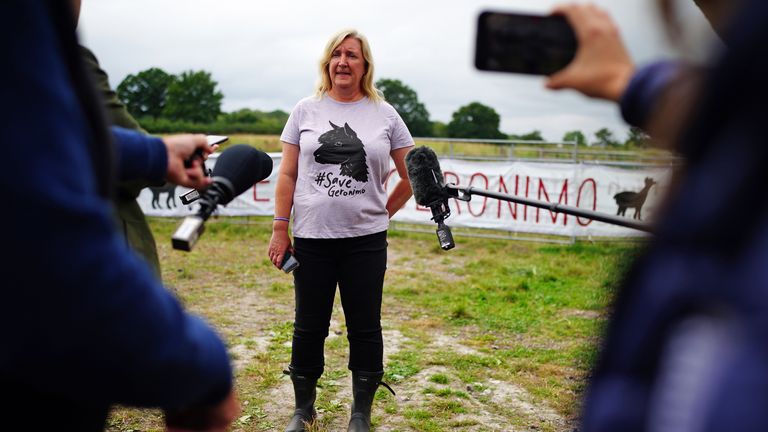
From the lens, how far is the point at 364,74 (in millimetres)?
3656

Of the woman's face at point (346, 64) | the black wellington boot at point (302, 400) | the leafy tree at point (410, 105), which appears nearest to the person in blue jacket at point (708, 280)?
the woman's face at point (346, 64)

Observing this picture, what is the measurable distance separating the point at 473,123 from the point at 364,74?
17495 mm

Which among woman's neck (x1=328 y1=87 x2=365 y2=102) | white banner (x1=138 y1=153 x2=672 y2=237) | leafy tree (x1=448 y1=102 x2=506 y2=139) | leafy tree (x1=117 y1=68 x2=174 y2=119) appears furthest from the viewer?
leafy tree (x1=117 y1=68 x2=174 y2=119)

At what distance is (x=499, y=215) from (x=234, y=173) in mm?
10047

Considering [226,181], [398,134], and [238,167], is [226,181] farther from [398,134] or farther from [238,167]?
[398,134]

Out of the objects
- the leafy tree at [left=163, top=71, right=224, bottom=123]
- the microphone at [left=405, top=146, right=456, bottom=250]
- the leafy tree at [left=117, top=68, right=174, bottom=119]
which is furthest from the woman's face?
the leafy tree at [left=163, top=71, right=224, bottom=123]

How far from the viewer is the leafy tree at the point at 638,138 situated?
0.92 m

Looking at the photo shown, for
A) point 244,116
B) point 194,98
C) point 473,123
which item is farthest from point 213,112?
point 473,123

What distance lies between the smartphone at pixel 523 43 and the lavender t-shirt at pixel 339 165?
2.46 meters

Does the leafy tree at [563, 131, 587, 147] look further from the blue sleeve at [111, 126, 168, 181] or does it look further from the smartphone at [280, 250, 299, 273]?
the smartphone at [280, 250, 299, 273]

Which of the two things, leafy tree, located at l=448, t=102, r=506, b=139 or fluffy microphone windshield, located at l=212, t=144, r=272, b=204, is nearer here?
fluffy microphone windshield, located at l=212, t=144, r=272, b=204

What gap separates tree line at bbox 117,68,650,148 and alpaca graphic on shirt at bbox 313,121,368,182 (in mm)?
8722

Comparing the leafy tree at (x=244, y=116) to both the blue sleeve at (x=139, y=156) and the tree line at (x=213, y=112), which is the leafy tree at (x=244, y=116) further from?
the blue sleeve at (x=139, y=156)

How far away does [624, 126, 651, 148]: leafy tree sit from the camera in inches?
36.0
